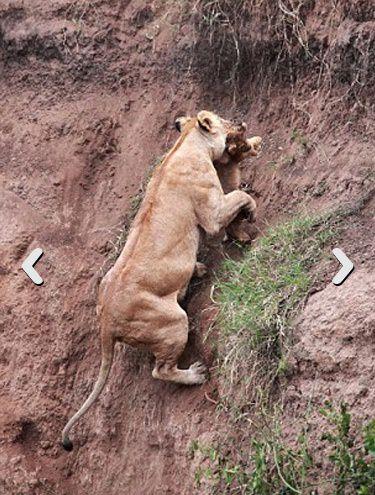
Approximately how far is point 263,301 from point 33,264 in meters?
3.12

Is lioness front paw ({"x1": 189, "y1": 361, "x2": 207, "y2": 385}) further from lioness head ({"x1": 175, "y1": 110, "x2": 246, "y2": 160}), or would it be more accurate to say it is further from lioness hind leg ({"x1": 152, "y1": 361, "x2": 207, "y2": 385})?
lioness head ({"x1": 175, "y1": 110, "x2": 246, "y2": 160})

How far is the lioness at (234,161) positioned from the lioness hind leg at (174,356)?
1.00 meters

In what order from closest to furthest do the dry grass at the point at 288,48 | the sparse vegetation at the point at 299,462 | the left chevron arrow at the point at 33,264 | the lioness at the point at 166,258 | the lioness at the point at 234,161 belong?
the sparse vegetation at the point at 299,462 < the lioness at the point at 166,258 < the lioness at the point at 234,161 < the dry grass at the point at 288,48 < the left chevron arrow at the point at 33,264

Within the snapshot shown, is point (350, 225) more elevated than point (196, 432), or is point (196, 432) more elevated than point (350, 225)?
point (350, 225)

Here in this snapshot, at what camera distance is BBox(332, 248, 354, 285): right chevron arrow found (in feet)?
30.6

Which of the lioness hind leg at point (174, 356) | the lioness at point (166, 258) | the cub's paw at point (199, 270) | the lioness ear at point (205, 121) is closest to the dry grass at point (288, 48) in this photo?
the lioness ear at point (205, 121)

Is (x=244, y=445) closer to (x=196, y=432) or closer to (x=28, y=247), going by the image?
(x=196, y=432)

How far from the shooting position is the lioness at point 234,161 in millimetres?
10648

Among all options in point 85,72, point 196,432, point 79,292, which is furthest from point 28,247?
point 196,432

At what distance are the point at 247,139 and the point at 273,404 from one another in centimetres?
277

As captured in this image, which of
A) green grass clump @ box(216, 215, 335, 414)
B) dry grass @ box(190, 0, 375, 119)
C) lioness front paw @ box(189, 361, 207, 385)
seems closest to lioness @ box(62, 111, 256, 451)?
lioness front paw @ box(189, 361, 207, 385)

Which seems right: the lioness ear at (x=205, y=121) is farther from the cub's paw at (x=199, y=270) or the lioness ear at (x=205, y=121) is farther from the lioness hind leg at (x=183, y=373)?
the lioness hind leg at (x=183, y=373)

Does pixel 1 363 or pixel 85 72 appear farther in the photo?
pixel 85 72

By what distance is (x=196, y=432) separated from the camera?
986cm
